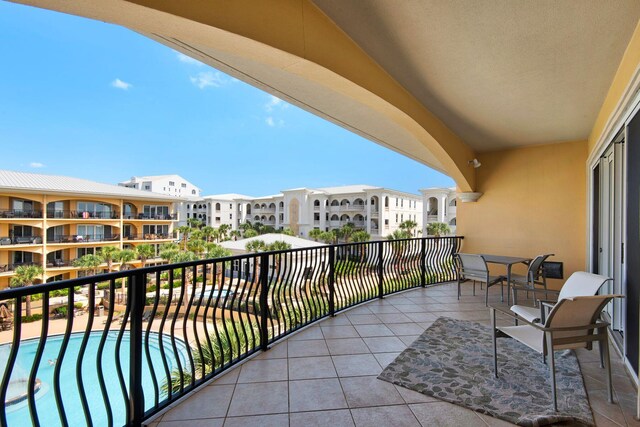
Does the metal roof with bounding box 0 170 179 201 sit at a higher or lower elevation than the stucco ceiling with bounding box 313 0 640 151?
higher

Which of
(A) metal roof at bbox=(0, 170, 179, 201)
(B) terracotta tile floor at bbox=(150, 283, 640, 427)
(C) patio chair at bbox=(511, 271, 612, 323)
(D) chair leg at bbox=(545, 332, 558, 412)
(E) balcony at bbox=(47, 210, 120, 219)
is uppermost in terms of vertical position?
(A) metal roof at bbox=(0, 170, 179, 201)

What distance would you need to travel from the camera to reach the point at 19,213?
18625 millimetres

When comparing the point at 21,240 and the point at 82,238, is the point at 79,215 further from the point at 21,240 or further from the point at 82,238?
the point at 21,240

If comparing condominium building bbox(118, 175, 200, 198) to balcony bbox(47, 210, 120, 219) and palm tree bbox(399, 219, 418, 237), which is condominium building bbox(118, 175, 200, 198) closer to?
balcony bbox(47, 210, 120, 219)

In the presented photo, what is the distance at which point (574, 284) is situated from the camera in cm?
292

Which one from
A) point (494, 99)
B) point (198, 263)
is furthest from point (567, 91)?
point (198, 263)

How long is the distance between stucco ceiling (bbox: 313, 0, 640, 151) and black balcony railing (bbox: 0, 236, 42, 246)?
980 inches

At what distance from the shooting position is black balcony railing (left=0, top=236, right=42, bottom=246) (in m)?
18.0

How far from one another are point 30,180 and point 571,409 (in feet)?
93.3

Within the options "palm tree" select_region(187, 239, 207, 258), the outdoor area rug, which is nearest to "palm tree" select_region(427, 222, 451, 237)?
"palm tree" select_region(187, 239, 207, 258)

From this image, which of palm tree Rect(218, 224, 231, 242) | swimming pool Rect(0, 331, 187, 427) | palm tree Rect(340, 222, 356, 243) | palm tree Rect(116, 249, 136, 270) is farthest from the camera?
palm tree Rect(218, 224, 231, 242)

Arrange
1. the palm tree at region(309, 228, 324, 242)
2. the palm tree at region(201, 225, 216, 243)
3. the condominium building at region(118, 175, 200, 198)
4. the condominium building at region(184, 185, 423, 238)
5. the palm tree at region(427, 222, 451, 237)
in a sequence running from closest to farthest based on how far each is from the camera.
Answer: the palm tree at region(427, 222, 451, 237) < the palm tree at region(309, 228, 324, 242) < the condominium building at region(184, 185, 423, 238) < the palm tree at region(201, 225, 216, 243) < the condominium building at region(118, 175, 200, 198)

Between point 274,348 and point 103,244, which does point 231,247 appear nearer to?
point 103,244

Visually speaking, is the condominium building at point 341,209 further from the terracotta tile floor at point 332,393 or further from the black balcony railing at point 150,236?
the terracotta tile floor at point 332,393
